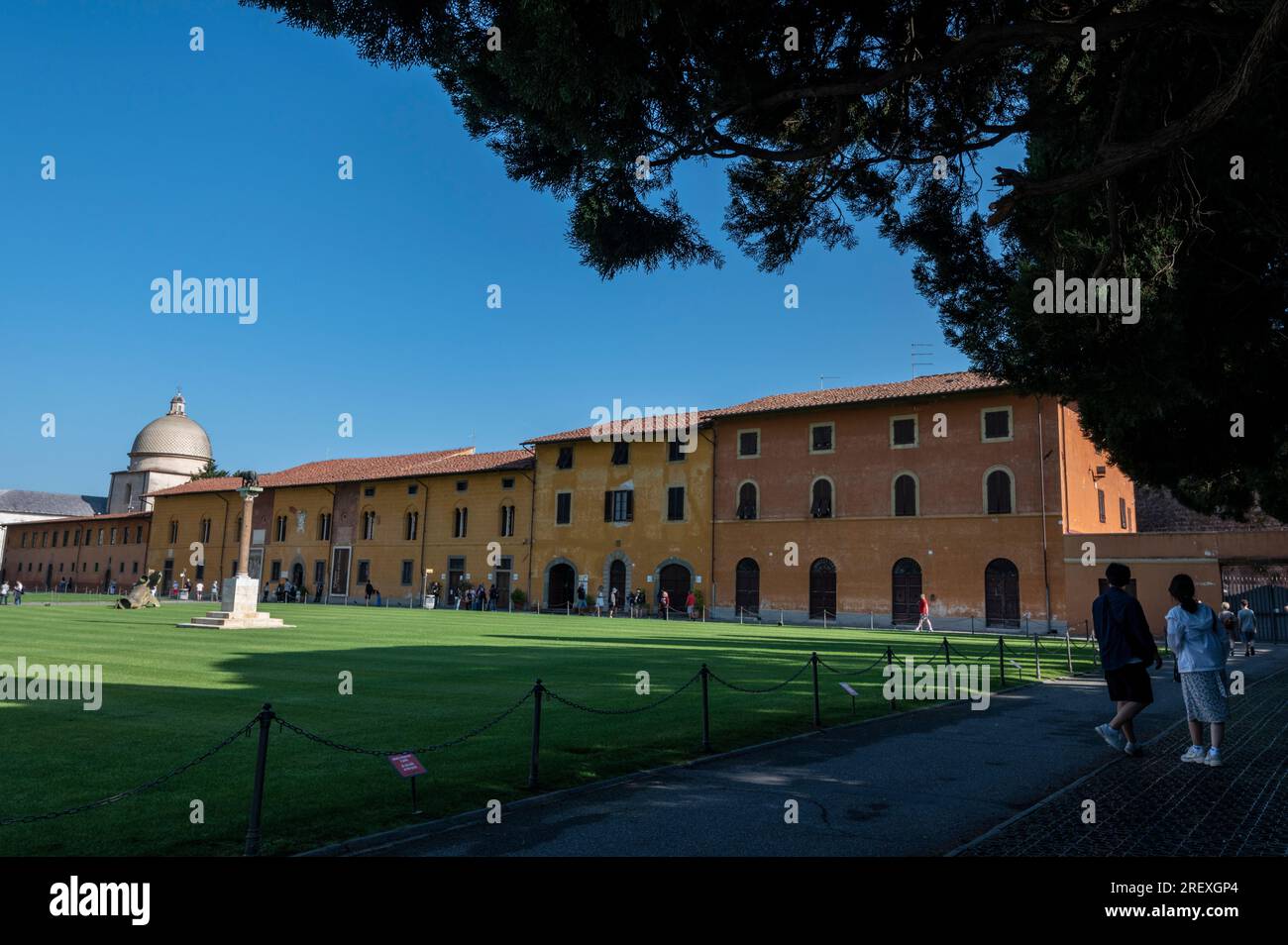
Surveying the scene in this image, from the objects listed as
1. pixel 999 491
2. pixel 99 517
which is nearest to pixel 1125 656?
pixel 999 491

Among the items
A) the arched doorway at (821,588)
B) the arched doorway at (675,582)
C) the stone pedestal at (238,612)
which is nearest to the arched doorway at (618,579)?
the arched doorway at (675,582)

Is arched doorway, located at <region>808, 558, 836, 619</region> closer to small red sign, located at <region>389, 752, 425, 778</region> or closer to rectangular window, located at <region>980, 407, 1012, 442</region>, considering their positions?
rectangular window, located at <region>980, 407, 1012, 442</region>

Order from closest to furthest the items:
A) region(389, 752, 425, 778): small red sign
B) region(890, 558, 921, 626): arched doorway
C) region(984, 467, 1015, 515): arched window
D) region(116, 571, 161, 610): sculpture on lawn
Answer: region(389, 752, 425, 778): small red sign
region(984, 467, 1015, 515): arched window
region(116, 571, 161, 610): sculpture on lawn
region(890, 558, 921, 626): arched doorway

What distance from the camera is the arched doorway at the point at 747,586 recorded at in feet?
122

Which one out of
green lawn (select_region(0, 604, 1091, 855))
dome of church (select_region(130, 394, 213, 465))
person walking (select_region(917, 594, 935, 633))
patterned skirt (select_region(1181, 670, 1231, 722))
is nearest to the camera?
green lawn (select_region(0, 604, 1091, 855))

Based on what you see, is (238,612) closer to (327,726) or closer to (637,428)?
(327,726)

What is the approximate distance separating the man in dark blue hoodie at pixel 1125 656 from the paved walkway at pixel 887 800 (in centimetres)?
26

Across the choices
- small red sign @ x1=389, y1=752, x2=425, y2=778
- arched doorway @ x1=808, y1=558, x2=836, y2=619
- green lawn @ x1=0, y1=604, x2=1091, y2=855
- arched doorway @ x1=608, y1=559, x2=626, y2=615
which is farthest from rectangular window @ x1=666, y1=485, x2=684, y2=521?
small red sign @ x1=389, y1=752, x2=425, y2=778

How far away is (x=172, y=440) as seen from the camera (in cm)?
8238

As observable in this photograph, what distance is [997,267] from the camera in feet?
31.2

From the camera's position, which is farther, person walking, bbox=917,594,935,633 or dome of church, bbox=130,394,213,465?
dome of church, bbox=130,394,213,465

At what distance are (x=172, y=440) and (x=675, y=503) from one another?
6404cm

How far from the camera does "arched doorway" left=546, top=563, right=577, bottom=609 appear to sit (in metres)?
44.2

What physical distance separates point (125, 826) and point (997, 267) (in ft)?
31.2
